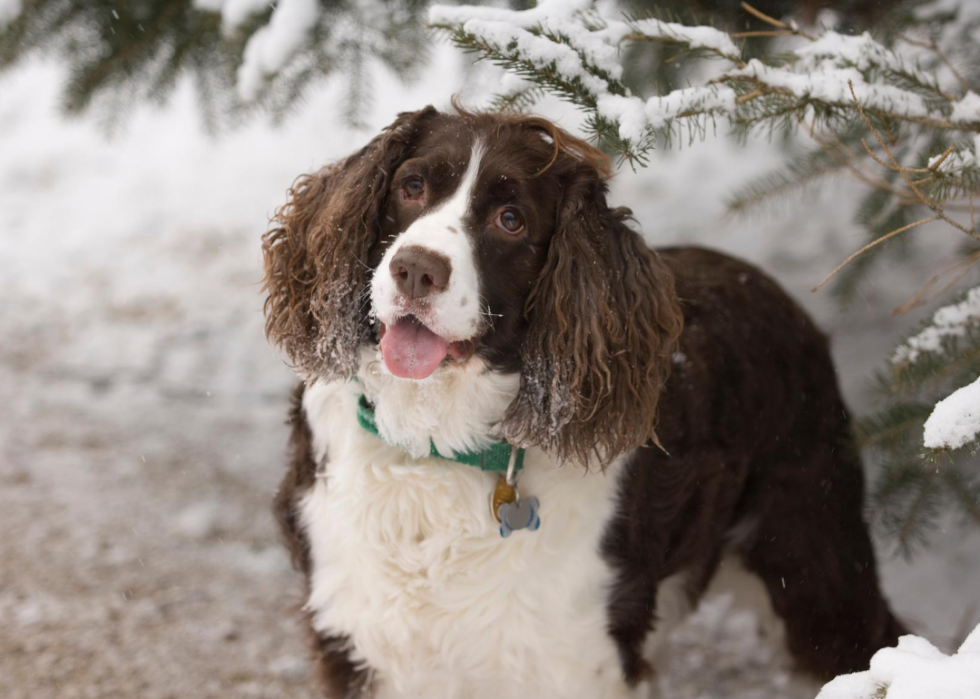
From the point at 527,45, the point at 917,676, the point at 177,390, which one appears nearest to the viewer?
the point at 917,676

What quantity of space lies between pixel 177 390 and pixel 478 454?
9.28ft

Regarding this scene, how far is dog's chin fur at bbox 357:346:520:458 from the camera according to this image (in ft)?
7.31

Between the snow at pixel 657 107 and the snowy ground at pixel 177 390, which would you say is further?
the snowy ground at pixel 177 390

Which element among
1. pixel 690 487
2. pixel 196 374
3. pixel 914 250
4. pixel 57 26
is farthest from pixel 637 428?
pixel 196 374

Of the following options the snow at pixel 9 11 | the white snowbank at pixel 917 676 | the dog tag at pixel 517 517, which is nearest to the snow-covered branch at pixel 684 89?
the dog tag at pixel 517 517

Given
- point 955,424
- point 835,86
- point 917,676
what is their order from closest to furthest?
point 917,676
point 955,424
point 835,86

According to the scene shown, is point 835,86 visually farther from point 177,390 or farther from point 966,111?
point 177,390

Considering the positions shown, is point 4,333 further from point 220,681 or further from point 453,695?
point 453,695

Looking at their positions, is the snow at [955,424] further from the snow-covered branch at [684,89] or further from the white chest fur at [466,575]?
the white chest fur at [466,575]

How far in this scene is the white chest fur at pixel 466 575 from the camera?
228 centimetres

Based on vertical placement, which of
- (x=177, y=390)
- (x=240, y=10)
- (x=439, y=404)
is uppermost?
(x=240, y=10)

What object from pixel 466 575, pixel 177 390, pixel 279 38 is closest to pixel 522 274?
pixel 466 575

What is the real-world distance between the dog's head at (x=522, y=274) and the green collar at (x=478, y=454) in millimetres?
70

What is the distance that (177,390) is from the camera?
4.68 m
